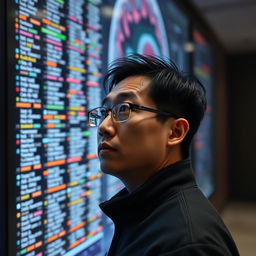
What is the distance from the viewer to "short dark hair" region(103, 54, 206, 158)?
0.87 m

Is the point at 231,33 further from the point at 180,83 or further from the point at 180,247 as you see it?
the point at 180,247

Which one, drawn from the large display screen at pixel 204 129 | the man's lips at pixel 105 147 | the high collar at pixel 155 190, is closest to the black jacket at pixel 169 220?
the high collar at pixel 155 190

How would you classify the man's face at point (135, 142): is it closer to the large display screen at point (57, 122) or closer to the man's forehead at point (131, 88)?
the man's forehead at point (131, 88)

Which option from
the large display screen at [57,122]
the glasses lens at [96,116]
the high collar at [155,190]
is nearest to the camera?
the high collar at [155,190]

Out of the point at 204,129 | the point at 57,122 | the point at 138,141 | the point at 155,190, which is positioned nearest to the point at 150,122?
the point at 138,141

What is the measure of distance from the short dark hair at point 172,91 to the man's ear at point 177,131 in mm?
21

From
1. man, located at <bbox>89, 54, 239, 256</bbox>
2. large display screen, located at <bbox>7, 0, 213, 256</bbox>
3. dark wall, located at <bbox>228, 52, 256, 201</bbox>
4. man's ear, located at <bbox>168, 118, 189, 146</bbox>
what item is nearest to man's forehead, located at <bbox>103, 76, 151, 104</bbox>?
man, located at <bbox>89, 54, 239, 256</bbox>

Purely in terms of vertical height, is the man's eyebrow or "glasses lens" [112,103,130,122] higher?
the man's eyebrow

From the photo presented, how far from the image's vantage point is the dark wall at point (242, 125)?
5895 mm

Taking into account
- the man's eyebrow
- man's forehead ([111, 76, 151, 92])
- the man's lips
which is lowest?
the man's lips

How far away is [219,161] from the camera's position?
4.95 m

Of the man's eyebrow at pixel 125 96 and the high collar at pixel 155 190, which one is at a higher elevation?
the man's eyebrow at pixel 125 96

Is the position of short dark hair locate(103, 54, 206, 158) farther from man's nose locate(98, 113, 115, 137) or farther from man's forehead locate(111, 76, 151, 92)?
man's nose locate(98, 113, 115, 137)

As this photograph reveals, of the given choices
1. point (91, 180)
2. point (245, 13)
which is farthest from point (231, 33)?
point (91, 180)
